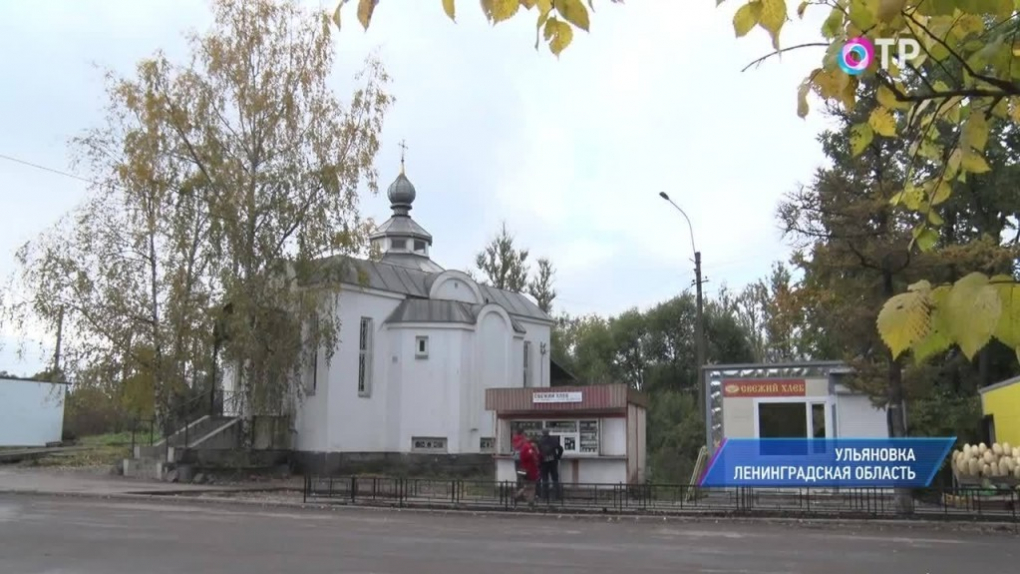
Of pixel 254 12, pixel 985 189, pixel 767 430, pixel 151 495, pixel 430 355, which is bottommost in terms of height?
pixel 151 495

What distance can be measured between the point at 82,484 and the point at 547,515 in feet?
53.3

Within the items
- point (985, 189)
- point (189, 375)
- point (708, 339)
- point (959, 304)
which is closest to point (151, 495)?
point (189, 375)

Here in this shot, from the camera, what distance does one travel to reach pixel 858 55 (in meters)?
3.02

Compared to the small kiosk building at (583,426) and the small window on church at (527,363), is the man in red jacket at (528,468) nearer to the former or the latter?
the small kiosk building at (583,426)

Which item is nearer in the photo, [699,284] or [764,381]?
[764,381]

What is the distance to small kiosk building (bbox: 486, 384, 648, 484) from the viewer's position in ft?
88.5

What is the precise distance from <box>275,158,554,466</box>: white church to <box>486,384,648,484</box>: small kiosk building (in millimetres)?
11159

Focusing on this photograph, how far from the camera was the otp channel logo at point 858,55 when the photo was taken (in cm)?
293

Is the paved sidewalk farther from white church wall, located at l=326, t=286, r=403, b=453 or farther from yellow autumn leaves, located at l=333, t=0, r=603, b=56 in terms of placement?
yellow autumn leaves, located at l=333, t=0, r=603, b=56

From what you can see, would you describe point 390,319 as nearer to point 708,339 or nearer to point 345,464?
point 345,464

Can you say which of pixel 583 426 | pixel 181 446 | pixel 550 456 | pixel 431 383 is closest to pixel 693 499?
pixel 550 456

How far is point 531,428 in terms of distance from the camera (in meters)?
28.5

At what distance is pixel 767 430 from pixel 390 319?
18836 mm

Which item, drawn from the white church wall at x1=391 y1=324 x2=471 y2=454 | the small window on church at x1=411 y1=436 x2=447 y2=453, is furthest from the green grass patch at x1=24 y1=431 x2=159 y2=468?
the small window on church at x1=411 y1=436 x2=447 y2=453
